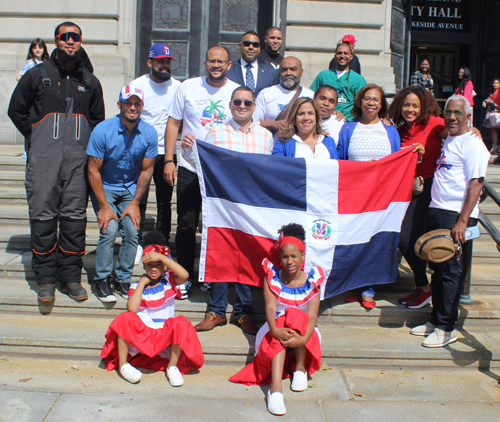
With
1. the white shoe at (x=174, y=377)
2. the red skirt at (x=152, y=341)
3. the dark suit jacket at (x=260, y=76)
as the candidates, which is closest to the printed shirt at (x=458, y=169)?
the dark suit jacket at (x=260, y=76)

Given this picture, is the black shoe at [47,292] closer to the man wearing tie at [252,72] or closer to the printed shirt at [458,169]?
the man wearing tie at [252,72]

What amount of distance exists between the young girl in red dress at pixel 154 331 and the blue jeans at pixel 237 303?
504mm

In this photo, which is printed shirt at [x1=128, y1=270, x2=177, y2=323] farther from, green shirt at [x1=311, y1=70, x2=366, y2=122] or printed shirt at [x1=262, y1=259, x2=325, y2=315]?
green shirt at [x1=311, y1=70, x2=366, y2=122]

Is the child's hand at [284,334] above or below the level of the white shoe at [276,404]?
above

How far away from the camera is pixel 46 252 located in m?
4.68

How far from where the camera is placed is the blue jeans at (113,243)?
4.67m

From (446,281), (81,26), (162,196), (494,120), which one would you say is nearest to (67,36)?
(162,196)

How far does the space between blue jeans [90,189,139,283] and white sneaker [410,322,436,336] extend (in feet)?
8.67

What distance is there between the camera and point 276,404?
137 inches

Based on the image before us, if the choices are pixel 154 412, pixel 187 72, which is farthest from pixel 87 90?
pixel 187 72

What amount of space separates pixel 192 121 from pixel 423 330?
9.40 feet

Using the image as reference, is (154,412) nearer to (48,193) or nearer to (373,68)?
(48,193)

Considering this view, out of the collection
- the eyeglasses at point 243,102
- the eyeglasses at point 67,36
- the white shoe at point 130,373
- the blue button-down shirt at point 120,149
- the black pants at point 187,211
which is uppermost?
the eyeglasses at point 67,36

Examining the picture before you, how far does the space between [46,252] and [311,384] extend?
8.70 ft
